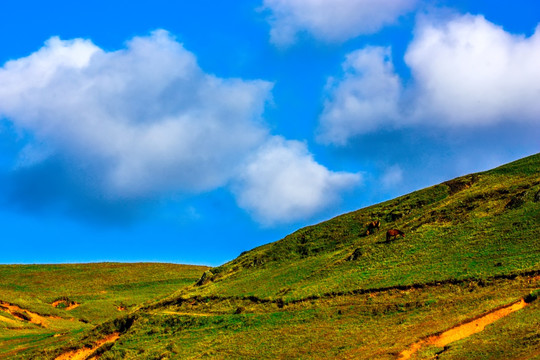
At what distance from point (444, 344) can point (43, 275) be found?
354 feet

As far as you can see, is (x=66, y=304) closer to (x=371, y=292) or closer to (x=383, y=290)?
(x=371, y=292)

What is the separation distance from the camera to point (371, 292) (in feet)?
150

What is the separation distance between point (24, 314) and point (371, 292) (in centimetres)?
5921

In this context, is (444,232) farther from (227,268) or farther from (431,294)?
(227,268)

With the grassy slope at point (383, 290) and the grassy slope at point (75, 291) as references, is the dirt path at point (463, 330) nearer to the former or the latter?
the grassy slope at point (383, 290)

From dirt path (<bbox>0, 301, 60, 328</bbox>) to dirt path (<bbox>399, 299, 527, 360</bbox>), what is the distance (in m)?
65.4

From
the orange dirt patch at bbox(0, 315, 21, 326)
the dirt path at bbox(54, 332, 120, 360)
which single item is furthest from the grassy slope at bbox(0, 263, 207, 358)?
the dirt path at bbox(54, 332, 120, 360)

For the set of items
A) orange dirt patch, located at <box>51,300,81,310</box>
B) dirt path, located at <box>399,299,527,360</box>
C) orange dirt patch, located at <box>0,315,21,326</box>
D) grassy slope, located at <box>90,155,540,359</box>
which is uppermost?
orange dirt patch, located at <box>51,300,81,310</box>

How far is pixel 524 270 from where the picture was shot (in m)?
39.9

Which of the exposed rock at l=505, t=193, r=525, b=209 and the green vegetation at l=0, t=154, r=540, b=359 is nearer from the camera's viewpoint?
the green vegetation at l=0, t=154, r=540, b=359

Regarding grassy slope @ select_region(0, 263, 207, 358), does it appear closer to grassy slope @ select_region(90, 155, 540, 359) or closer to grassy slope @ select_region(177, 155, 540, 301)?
grassy slope @ select_region(90, 155, 540, 359)

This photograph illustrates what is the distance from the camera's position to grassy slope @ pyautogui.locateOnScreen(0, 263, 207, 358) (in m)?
72.1

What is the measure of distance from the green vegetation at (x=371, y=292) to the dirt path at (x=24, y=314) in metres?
2.81

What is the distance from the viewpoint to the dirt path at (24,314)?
271 feet
